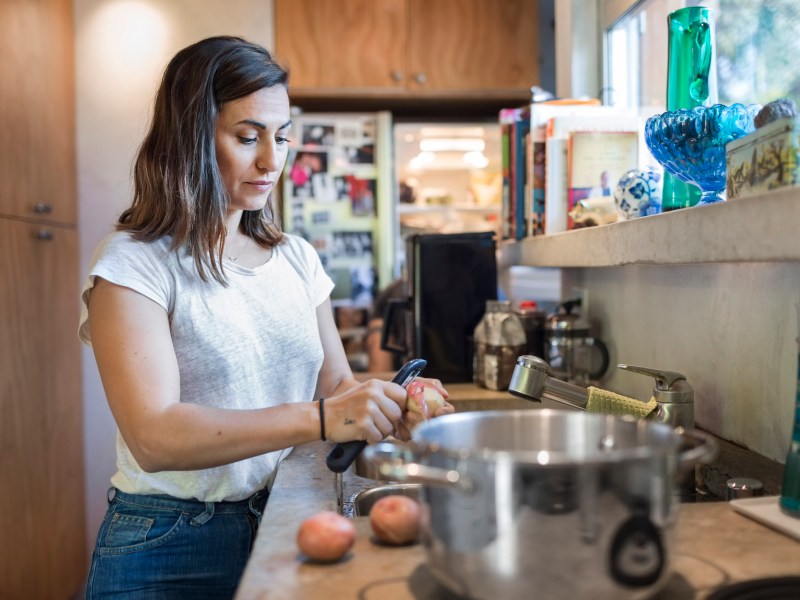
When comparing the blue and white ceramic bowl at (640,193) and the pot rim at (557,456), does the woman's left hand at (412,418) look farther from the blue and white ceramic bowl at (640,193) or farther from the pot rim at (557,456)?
the blue and white ceramic bowl at (640,193)

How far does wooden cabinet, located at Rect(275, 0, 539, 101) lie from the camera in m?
3.33

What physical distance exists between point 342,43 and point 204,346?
94.7 inches

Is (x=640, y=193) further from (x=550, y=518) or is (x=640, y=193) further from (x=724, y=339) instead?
(x=550, y=518)

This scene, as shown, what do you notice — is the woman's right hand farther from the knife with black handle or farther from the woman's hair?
the woman's hair

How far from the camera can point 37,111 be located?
2.75 metres

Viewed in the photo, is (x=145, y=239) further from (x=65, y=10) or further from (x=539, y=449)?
(x=65, y=10)

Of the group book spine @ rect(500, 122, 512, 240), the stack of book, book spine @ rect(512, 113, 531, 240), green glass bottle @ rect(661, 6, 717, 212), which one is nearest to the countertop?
green glass bottle @ rect(661, 6, 717, 212)

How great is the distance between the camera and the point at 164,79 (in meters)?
1.34

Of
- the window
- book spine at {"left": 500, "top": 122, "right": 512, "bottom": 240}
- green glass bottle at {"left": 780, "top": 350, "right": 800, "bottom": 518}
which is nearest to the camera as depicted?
green glass bottle at {"left": 780, "top": 350, "right": 800, "bottom": 518}

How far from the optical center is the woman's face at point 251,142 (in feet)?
4.31

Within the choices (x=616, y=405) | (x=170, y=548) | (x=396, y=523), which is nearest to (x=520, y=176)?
(x=616, y=405)

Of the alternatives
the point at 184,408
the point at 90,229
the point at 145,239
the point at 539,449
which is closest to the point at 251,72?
the point at 145,239

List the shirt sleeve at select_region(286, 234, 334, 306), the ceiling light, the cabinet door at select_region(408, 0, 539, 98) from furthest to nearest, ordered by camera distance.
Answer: the ceiling light < the cabinet door at select_region(408, 0, 539, 98) < the shirt sleeve at select_region(286, 234, 334, 306)

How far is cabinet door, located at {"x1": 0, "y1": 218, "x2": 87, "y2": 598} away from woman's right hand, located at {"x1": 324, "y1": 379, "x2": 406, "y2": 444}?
1.70 meters
